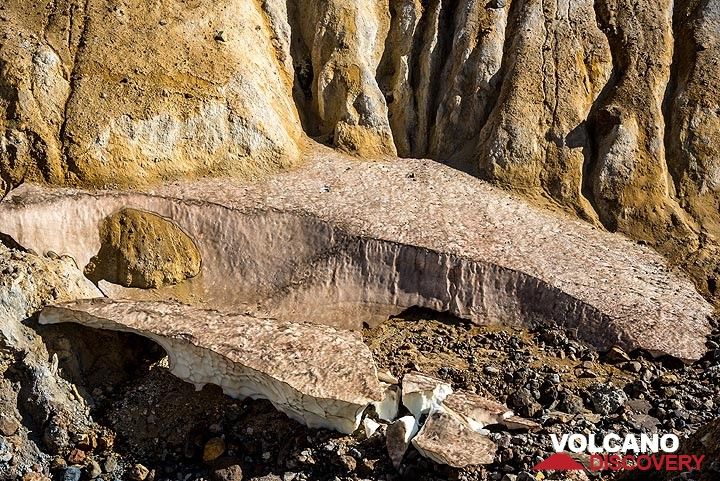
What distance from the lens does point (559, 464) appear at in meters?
12.2

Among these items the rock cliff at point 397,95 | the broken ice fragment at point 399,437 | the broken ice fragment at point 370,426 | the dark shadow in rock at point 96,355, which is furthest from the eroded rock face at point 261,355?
the rock cliff at point 397,95

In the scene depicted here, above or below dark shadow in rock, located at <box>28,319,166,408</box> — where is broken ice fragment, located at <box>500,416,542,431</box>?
below

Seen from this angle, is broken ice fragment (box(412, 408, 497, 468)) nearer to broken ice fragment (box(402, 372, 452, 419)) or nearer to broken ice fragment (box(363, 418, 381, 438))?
broken ice fragment (box(402, 372, 452, 419))

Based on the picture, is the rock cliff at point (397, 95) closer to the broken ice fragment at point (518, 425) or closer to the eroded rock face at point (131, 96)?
the eroded rock face at point (131, 96)

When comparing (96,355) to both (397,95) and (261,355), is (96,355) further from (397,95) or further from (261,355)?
(397,95)

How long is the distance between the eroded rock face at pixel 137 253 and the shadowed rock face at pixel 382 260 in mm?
322

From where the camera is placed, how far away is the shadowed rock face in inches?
719

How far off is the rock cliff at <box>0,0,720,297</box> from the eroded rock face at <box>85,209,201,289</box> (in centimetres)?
157

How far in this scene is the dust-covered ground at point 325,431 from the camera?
1262 centimetres

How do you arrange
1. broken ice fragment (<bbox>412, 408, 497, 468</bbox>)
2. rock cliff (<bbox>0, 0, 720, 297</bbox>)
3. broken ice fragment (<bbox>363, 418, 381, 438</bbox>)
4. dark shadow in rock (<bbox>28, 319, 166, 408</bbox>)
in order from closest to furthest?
broken ice fragment (<bbox>412, 408, 497, 468</bbox>)
broken ice fragment (<bbox>363, 418, 381, 438</bbox>)
dark shadow in rock (<bbox>28, 319, 166, 408</bbox>)
rock cliff (<bbox>0, 0, 720, 297</bbox>)

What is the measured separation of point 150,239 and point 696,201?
61.2 feet

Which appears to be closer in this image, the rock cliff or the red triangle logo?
the red triangle logo

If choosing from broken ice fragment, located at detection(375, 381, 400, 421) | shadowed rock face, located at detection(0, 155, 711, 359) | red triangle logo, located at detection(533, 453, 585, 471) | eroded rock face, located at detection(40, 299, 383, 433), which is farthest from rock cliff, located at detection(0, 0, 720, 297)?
broken ice fragment, located at detection(375, 381, 400, 421)

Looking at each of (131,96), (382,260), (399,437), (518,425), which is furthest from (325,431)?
(131,96)
